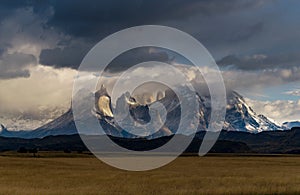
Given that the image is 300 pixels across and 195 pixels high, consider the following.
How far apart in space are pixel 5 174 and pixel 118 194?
28.3 meters

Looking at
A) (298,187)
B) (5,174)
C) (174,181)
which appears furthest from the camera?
(5,174)

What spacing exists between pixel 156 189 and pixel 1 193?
13348mm

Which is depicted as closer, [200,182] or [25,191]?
[25,191]

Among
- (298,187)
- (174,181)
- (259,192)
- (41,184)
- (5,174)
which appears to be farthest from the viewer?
(5,174)

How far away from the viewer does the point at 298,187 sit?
44531 mm

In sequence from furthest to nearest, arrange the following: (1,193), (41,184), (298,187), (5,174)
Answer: (5,174) < (41,184) < (298,187) < (1,193)

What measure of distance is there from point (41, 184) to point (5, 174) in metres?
15.7

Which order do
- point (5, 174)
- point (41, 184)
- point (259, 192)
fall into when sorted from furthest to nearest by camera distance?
point (5, 174), point (41, 184), point (259, 192)

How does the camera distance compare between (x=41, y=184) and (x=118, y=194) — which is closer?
(x=118, y=194)

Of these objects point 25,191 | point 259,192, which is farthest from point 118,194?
point 259,192

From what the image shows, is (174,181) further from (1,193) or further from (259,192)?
(1,193)

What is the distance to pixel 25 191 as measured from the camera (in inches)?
1531

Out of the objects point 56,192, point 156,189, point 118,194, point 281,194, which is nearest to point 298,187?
point 281,194

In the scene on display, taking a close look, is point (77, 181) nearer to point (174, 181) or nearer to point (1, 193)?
point (174, 181)
